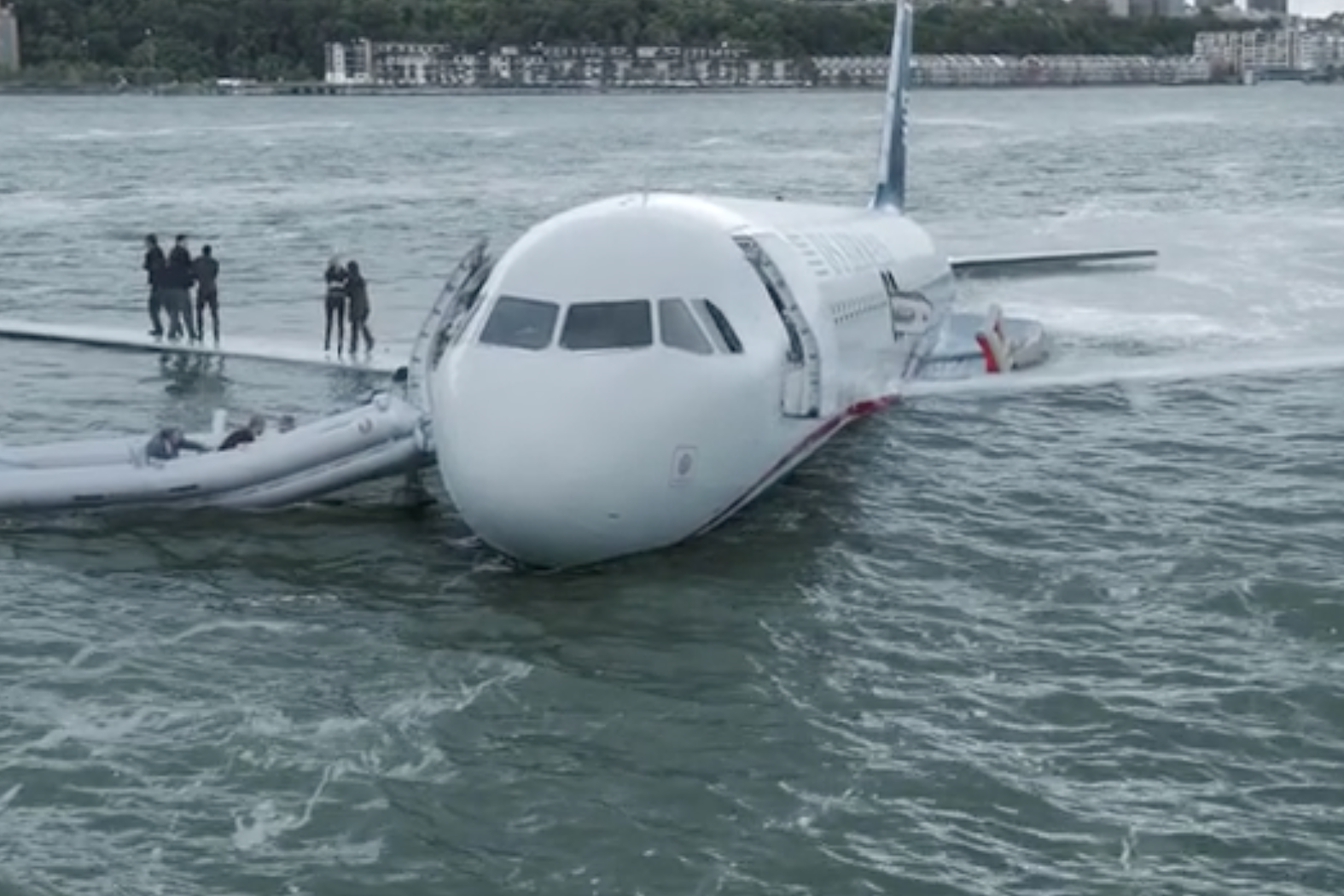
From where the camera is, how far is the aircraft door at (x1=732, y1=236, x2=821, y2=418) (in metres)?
23.9

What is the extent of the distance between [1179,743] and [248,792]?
26.5 feet

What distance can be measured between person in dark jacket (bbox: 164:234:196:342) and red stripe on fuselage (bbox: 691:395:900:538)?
13361 millimetres

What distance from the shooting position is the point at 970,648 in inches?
802

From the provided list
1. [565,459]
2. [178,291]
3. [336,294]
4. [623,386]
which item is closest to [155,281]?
[178,291]

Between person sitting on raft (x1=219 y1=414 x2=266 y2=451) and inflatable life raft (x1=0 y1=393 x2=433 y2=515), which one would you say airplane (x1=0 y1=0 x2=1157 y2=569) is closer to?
inflatable life raft (x1=0 y1=393 x2=433 y2=515)

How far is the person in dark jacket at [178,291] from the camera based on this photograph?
3653 centimetres

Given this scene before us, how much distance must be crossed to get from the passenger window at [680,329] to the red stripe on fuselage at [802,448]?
2.05 metres

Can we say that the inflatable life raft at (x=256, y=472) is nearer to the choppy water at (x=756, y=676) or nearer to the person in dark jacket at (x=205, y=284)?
the choppy water at (x=756, y=676)

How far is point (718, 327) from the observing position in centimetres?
2248

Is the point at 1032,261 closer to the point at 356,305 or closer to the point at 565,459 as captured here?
the point at 356,305

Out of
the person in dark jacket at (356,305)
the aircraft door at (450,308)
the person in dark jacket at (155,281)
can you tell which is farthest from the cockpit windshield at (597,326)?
the person in dark jacket at (155,281)

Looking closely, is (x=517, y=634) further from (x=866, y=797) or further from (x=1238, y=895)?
(x=1238, y=895)

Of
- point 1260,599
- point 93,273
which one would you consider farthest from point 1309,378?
point 93,273

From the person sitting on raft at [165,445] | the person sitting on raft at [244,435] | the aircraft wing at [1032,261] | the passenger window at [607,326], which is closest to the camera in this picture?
the passenger window at [607,326]
